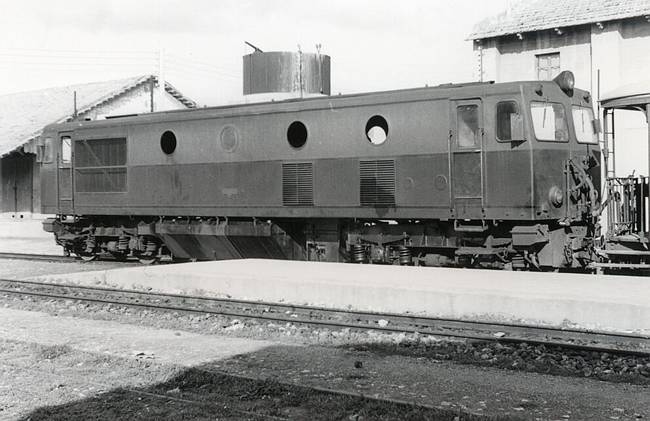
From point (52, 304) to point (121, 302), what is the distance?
1.29m

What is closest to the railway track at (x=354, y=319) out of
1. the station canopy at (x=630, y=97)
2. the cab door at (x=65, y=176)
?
the cab door at (x=65, y=176)

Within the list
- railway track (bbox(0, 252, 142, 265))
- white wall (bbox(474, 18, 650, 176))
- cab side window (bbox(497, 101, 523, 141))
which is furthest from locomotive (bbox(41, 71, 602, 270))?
white wall (bbox(474, 18, 650, 176))

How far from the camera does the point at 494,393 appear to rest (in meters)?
6.00

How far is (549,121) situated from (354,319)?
207 inches

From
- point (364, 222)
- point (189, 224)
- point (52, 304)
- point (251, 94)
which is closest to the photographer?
point (52, 304)

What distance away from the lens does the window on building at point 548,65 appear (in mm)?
21062

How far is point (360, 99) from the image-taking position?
13430 mm

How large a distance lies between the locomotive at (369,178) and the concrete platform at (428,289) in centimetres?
97

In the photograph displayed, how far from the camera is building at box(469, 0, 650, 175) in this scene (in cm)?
1927

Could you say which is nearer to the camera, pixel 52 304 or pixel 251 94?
pixel 52 304

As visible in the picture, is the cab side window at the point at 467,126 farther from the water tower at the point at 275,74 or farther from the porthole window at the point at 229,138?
the water tower at the point at 275,74

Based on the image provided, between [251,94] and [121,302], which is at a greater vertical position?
[251,94]

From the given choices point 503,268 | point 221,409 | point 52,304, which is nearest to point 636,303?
point 503,268

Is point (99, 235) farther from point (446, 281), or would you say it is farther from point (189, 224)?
point (446, 281)
